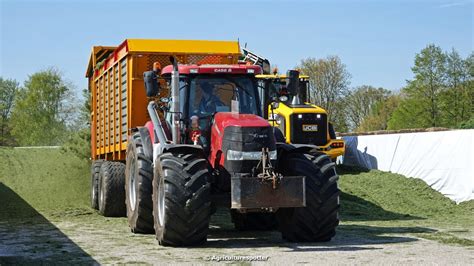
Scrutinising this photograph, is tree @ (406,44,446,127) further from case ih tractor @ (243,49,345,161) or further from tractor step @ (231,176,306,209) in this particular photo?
tractor step @ (231,176,306,209)

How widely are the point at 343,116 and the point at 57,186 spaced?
3643 cm

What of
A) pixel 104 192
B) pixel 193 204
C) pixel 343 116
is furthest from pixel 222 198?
pixel 343 116

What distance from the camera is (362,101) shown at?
65375 millimetres

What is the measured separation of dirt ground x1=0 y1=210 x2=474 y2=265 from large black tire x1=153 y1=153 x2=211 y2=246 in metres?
0.20

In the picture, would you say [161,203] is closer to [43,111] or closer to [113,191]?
[113,191]

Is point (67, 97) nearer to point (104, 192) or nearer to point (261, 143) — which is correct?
point (104, 192)

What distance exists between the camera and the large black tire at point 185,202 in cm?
1005

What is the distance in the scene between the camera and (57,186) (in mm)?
23219

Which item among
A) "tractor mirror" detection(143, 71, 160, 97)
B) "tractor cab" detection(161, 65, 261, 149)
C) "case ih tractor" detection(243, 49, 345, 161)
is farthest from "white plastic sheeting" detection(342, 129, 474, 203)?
"tractor mirror" detection(143, 71, 160, 97)

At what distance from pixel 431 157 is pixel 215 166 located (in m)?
11.1

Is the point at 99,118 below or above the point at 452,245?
above

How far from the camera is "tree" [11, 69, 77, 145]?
56.6 metres

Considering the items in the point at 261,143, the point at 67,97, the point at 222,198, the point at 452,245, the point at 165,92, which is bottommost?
the point at 452,245

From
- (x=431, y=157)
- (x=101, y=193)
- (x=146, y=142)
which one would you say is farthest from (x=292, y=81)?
(x=431, y=157)
